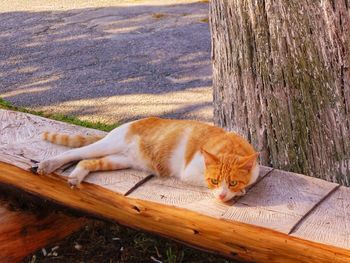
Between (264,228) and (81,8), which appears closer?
(264,228)

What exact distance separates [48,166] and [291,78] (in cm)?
133

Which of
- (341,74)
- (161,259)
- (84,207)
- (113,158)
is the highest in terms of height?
(341,74)

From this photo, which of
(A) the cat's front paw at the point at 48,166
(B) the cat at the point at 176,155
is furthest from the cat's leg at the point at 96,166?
(A) the cat's front paw at the point at 48,166

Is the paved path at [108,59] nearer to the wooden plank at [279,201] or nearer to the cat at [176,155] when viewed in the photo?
the cat at [176,155]

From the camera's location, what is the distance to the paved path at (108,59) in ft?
19.3

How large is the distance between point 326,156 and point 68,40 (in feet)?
16.2

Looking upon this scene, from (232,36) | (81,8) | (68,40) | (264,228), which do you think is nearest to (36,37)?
(68,40)

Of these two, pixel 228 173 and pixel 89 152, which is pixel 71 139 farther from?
pixel 228 173

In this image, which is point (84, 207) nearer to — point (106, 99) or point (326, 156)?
point (326, 156)

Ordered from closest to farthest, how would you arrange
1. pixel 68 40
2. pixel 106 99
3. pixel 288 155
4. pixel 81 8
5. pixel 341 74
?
pixel 341 74
pixel 288 155
pixel 106 99
pixel 68 40
pixel 81 8

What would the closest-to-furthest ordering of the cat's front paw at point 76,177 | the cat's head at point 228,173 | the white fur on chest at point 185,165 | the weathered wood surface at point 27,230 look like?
the cat's head at point 228,173 < the white fur on chest at point 185,165 < the cat's front paw at point 76,177 < the weathered wood surface at point 27,230

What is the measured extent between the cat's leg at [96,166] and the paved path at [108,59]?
A: 2.32 meters

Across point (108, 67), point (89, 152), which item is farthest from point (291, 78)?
point (108, 67)

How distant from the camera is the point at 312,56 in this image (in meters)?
3.19
